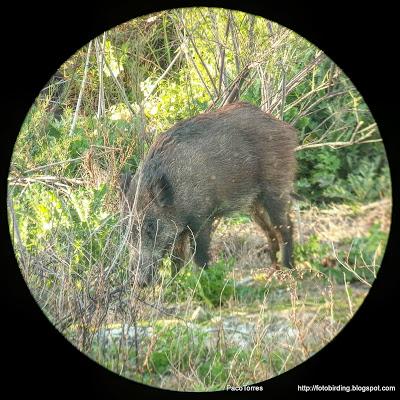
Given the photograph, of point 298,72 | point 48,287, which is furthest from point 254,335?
point 298,72

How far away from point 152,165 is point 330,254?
1329mm

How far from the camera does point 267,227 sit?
5.48 meters

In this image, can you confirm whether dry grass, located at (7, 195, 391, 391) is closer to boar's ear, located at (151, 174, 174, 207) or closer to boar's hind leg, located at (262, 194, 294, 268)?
boar's hind leg, located at (262, 194, 294, 268)

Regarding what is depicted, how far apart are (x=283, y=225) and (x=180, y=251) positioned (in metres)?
0.82

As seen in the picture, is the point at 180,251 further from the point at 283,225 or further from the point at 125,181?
the point at 283,225

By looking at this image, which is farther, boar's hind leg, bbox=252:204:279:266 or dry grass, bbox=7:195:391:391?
boar's hind leg, bbox=252:204:279:266

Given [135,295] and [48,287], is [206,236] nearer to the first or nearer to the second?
[135,295]

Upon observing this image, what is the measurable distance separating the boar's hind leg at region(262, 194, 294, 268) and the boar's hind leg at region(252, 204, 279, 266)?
0.02 m

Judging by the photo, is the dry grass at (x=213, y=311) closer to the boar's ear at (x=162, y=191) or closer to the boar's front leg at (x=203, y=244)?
the boar's front leg at (x=203, y=244)

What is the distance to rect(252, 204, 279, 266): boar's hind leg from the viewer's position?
5.39 m

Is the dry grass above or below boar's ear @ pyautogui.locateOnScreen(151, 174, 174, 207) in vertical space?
below

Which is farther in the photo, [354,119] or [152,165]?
[152,165]

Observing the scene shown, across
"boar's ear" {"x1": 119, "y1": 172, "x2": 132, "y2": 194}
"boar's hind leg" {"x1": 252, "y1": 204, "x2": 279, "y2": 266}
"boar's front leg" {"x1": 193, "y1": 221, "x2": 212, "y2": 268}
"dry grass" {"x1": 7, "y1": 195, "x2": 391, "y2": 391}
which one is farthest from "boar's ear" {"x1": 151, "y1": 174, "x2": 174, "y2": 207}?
"boar's hind leg" {"x1": 252, "y1": 204, "x2": 279, "y2": 266}

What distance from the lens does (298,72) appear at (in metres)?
5.55
